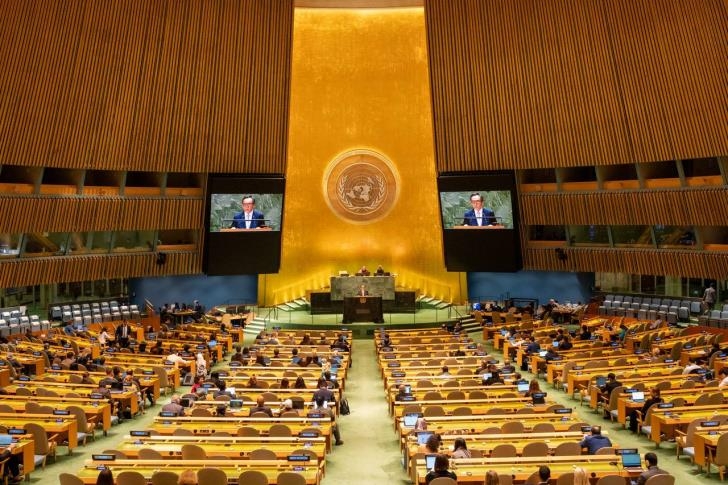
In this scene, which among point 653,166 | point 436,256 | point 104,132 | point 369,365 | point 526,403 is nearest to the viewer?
point 526,403

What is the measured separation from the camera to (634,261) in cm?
2531

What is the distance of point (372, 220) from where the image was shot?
3080 cm

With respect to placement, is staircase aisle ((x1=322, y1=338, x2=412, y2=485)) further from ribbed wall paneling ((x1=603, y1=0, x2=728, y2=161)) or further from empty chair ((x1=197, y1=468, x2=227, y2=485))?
ribbed wall paneling ((x1=603, y1=0, x2=728, y2=161))

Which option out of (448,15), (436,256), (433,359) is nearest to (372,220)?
(436,256)

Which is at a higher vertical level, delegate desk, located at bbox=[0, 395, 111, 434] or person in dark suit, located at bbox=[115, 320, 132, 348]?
person in dark suit, located at bbox=[115, 320, 132, 348]

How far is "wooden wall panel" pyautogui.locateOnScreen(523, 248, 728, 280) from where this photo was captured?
2319 cm

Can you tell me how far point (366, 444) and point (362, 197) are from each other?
18322 mm

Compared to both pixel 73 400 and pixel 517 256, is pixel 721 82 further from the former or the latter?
pixel 73 400

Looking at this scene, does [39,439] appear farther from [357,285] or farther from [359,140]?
[359,140]

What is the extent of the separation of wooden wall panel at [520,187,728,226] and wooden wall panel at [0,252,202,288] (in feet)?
39.2

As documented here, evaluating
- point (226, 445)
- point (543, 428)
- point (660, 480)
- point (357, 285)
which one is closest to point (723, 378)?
point (543, 428)

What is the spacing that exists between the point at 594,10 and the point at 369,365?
12.9 meters

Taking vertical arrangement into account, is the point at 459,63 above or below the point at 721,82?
above

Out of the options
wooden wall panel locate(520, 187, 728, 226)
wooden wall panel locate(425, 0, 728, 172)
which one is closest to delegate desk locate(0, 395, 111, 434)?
wooden wall panel locate(425, 0, 728, 172)
